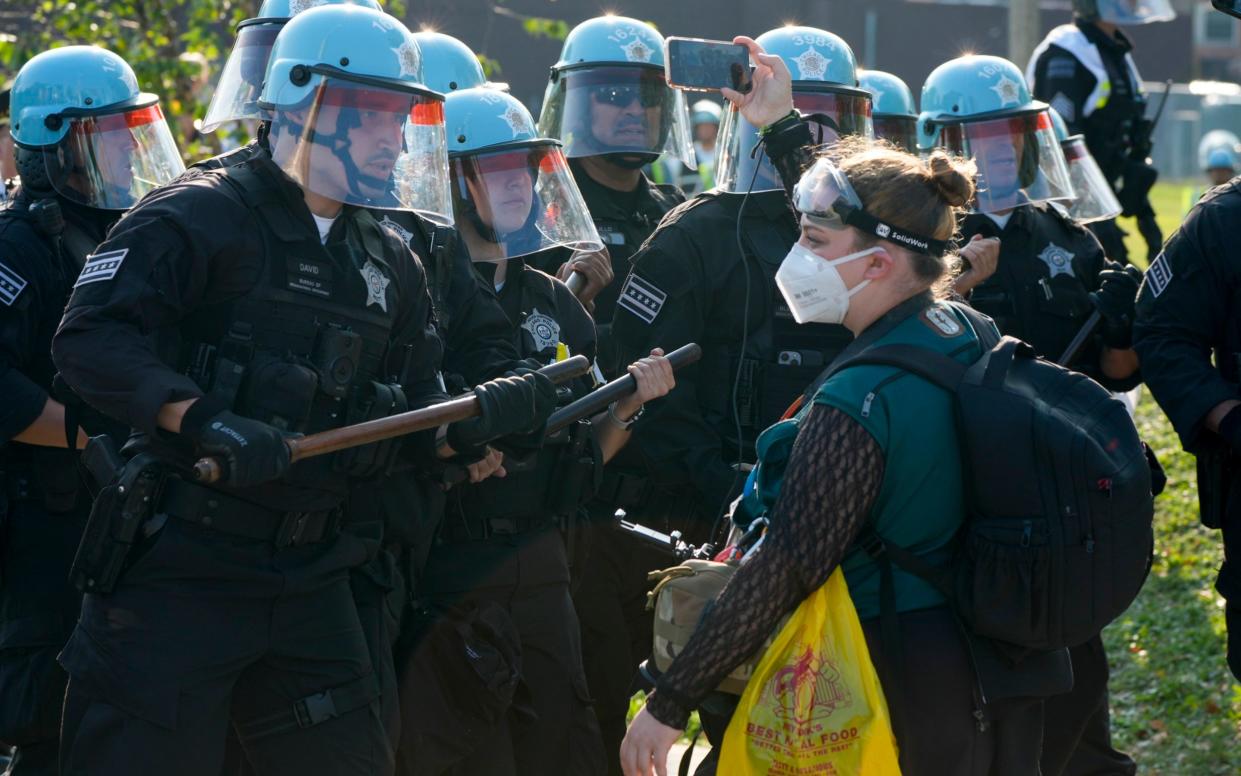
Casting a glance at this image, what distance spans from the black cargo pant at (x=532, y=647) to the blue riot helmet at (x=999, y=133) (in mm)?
2103

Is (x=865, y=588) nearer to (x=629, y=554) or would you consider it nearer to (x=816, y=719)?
(x=816, y=719)

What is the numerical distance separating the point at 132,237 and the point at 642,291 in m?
1.74

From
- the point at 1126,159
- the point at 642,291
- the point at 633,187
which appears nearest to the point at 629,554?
the point at 642,291

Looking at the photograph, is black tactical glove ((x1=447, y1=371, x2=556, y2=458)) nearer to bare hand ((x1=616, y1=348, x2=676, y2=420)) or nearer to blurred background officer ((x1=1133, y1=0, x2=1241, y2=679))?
bare hand ((x1=616, y1=348, x2=676, y2=420))

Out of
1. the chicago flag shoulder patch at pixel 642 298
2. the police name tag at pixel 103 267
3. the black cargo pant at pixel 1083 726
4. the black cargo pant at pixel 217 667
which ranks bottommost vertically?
the black cargo pant at pixel 1083 726

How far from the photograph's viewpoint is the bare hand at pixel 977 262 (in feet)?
16.7

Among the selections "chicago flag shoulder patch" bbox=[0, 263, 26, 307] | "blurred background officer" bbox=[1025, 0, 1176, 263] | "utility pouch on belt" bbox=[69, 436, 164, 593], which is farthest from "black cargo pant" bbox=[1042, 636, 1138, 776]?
"blurred background officer" bbox=[1025, 0, 1176, 263]

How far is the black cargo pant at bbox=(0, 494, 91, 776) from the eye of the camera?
4.15 m

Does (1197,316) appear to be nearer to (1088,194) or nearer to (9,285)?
(1088,194)

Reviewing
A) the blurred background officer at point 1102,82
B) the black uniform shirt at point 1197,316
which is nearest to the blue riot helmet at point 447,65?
the black uniform shirt at point 1197,316

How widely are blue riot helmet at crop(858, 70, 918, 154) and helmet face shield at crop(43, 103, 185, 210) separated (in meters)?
2.68

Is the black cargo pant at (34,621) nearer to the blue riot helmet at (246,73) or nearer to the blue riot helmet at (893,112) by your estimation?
the blue riot helmet at (246,73)

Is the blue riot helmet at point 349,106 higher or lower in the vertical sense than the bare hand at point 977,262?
higher

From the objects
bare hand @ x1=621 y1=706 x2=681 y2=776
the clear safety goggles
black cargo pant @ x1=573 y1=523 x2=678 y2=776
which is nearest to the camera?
bare hand @ x1=621 y1=706 x2=681 y2=776
